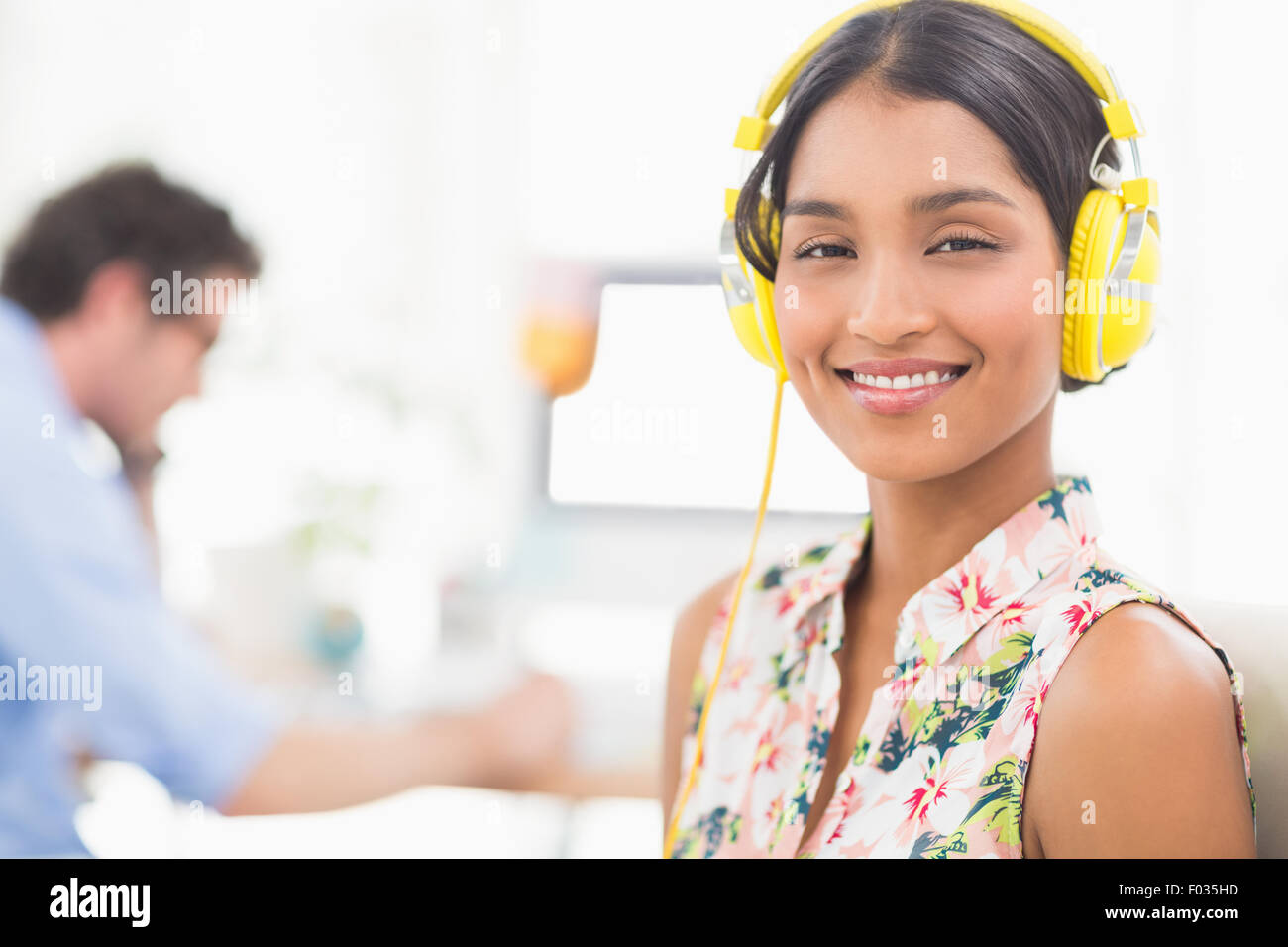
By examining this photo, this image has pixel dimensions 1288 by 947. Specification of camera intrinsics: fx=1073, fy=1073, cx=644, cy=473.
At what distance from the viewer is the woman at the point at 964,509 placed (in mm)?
619

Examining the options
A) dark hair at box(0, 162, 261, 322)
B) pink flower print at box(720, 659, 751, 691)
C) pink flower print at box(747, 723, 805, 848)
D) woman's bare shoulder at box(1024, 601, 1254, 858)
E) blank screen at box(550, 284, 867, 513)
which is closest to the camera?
woman's bare shoulder at box(1024, 601, 1254, 858)

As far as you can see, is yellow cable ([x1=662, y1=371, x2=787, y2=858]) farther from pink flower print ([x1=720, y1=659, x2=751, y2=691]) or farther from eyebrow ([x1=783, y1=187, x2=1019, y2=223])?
eyebrow ([x1=783, y1=187, x2=1019, y2=223])

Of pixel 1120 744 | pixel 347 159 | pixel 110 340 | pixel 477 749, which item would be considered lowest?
pixel 477 749

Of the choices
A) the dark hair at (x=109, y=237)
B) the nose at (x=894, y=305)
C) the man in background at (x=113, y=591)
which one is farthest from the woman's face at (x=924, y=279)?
the dark hair at (x=109, y=237)

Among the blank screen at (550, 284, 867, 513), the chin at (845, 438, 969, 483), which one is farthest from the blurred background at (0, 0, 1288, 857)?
the chin at (845, 438, 969, 483)

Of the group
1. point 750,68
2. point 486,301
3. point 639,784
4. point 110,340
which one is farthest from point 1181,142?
point 110,340

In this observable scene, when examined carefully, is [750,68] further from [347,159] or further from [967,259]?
[967,259]

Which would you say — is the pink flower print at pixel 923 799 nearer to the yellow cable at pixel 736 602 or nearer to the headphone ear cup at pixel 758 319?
the yellow cable at pixel 736 602

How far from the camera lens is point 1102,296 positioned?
73cm

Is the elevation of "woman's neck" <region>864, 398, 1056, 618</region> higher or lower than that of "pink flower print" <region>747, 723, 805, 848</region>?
higher

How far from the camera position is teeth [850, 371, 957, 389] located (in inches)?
29.2

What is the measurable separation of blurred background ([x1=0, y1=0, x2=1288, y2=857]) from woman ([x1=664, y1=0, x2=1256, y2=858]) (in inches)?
58.2

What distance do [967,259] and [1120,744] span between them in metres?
0.32

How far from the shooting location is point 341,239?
9.30 ft
